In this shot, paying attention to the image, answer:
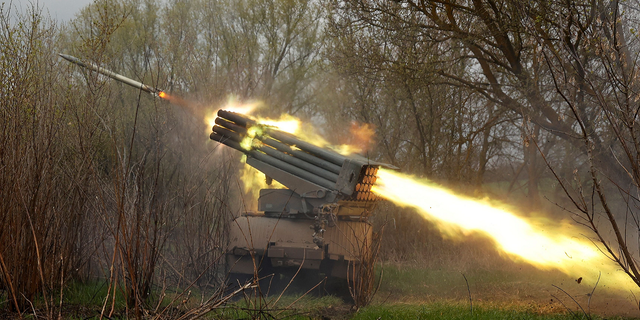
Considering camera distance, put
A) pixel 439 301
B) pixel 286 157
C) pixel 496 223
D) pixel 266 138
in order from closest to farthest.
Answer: pixel 439 301, pixel 286 157, pixel 266 138, pixel 496 223

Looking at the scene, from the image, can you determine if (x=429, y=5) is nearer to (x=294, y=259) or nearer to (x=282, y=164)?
(x=282, y=164)

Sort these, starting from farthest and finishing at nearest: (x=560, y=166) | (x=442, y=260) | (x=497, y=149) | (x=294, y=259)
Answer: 1. (x=560, y=166)
2. (x=497, y=149)
3. (x=442, y=260)
4. (x=294, y=259)

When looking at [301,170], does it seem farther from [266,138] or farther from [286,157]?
[266,138]

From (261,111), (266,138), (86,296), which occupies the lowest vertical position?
(86,296)

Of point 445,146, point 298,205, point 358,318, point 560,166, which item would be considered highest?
point 560,166

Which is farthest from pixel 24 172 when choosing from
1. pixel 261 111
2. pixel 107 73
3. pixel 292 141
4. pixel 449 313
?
pixel 261 111

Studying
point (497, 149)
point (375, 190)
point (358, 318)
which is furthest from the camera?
point (497, 149)

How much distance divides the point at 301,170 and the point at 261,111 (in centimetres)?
1160

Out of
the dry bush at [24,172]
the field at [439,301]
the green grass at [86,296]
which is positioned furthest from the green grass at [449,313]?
the dry bush at [24,172]

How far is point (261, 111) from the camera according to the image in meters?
21.5

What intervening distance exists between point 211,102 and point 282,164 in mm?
6543

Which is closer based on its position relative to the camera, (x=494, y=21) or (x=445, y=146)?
(x=494, y=21)

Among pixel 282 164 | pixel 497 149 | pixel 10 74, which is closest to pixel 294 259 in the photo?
pixel 282 164

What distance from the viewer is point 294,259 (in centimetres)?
1003
